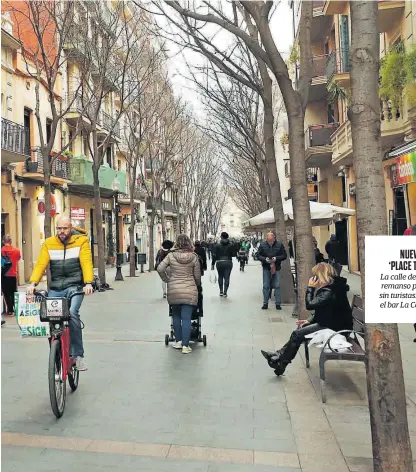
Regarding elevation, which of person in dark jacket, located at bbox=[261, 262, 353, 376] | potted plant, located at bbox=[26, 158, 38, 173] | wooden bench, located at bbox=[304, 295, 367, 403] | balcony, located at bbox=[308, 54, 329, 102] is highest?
balcony, located at bbox=[308, 54, 329, 102]

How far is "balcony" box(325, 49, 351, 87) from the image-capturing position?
17.0 meters

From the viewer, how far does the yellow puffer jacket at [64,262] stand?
5832mm

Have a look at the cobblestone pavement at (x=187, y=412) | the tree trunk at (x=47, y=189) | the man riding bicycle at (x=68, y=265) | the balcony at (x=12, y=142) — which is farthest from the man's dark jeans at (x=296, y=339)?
the balcony at (x=12, y=142)

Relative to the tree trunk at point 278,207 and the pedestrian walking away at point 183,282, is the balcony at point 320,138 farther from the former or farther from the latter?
the pedestrian walking away at point 183,282

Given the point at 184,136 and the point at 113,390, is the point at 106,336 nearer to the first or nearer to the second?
the point at 113,390

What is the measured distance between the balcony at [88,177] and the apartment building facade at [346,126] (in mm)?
10954

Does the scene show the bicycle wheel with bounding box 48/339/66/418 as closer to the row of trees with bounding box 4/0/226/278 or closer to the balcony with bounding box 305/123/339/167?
the row of trees with bounding box 4/0/226/278

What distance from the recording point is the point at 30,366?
722cm

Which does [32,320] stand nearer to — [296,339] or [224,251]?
[296,339]

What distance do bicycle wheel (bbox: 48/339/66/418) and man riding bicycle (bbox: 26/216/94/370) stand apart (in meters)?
0.54

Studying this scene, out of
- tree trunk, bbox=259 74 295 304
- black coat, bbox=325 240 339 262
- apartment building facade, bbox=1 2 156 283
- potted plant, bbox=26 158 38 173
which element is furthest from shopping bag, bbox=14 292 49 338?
potted plant, bbox=26 158 38 173

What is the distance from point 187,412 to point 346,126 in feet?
46.2

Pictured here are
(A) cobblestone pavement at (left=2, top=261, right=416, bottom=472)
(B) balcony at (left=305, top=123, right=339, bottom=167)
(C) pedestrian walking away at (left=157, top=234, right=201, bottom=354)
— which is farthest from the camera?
(B) balcony at (left=305, top=123, right=339, bottom=167)

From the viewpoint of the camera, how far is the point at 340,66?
1812 cm
